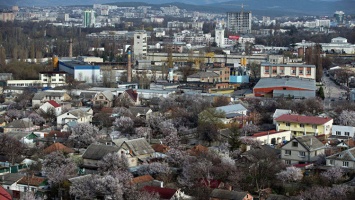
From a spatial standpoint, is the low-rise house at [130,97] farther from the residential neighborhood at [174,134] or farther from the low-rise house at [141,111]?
the low-rise house at [141,111]

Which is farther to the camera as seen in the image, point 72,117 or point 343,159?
point 72,117

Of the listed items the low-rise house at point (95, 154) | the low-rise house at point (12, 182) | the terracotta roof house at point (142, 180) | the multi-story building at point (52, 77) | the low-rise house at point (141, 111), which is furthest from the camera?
the multi-story building at point (52, 77)

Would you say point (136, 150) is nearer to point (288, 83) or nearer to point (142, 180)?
point (142, 180)

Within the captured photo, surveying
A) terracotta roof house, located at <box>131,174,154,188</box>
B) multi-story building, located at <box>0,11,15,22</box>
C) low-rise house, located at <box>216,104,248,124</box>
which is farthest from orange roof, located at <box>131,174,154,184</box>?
multi-story building, located at <box>0,11,15,22</box>

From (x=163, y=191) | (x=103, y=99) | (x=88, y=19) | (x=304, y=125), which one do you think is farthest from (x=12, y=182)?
(x=88, y=19)

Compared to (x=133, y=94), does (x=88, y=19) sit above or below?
above

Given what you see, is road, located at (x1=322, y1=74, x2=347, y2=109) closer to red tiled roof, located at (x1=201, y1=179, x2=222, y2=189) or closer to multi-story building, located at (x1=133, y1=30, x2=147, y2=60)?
red tiled roof, located at (x1=201, y1=179, x2=222, y2=189)

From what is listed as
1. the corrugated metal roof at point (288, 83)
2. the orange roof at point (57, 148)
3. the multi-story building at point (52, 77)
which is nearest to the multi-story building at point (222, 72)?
the corrugated metal roof at point (288, 83)

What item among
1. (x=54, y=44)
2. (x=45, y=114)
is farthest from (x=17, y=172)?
(x=54, y=44)
